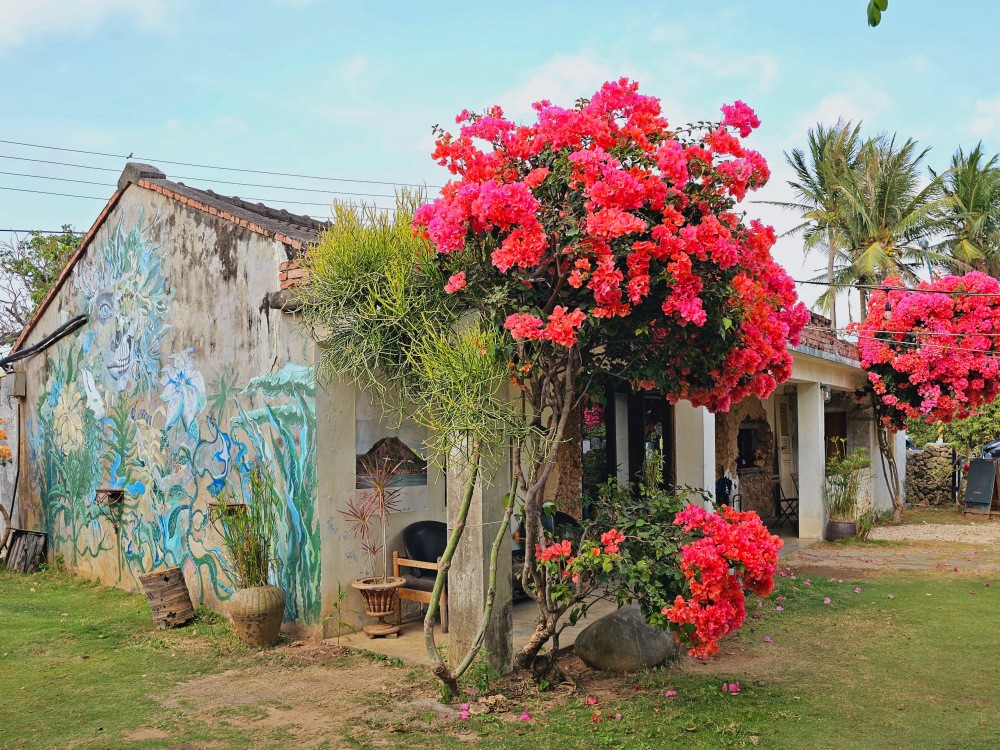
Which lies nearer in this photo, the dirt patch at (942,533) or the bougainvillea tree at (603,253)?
the bougainvillea tree at (603,253)

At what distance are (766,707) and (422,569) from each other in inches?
126

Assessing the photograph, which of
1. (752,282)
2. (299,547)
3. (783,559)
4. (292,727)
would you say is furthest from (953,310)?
(292,727)

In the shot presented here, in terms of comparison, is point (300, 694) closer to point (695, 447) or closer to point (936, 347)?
point (695, 447)

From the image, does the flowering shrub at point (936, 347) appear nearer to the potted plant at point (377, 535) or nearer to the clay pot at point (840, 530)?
the clay pot at point (840, 530)

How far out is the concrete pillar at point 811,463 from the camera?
42.4 ft

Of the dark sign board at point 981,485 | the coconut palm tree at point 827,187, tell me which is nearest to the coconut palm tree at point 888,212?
the coconut palm tree at point 827,187

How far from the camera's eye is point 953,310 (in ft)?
47.2

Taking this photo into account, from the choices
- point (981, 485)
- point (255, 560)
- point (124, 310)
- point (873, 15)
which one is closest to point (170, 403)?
point (124, 310)

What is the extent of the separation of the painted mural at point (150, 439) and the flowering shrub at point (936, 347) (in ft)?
36.6

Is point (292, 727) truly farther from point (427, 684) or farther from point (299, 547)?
point (299, 547)

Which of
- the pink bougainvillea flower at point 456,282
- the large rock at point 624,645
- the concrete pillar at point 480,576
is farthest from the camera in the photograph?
the large rock at point 624,645

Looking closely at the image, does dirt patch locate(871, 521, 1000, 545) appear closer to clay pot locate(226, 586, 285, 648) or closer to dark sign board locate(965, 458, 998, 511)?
dark sign board locate(965, 458, 998, 511)

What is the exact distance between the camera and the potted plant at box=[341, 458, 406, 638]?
6773 mm

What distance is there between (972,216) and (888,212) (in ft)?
7.71
